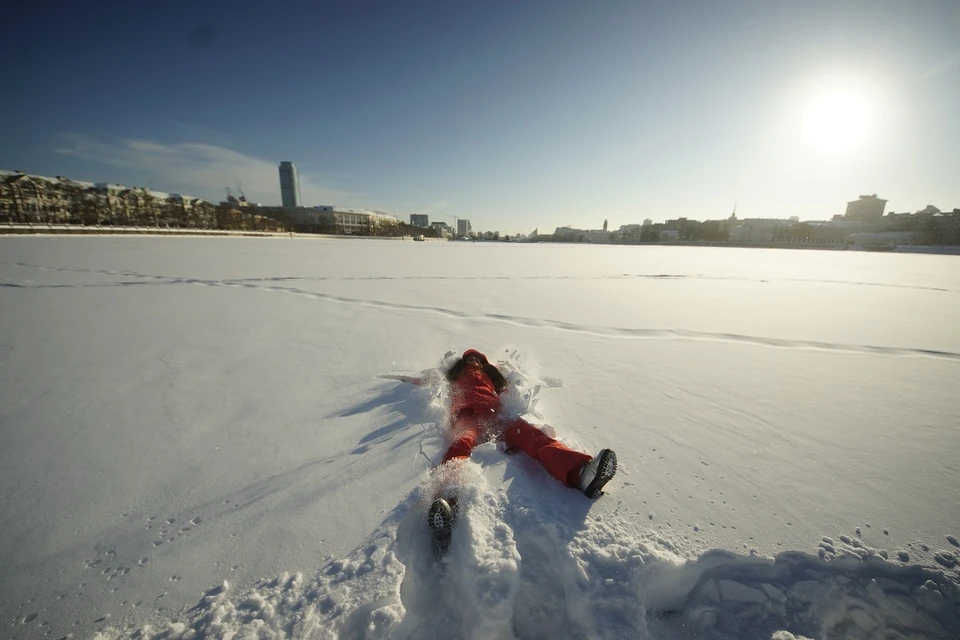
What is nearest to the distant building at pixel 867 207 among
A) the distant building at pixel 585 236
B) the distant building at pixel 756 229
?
the distant building at pixel 756 229

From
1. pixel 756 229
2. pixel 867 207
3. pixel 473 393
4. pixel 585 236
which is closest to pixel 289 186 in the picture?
pixel 585 236

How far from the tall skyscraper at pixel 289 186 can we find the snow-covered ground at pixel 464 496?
18719 centimetres

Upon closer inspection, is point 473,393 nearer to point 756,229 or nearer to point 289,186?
point 756,229

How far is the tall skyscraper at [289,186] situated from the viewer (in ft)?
527

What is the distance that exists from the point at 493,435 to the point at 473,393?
0.44 meters

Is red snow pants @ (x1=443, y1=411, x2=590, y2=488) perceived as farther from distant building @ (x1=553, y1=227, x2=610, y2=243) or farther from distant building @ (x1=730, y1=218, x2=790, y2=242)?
distant building @ (x1=553, y1=227, x2=610, y2=243)

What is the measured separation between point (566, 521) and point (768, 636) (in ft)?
2.81

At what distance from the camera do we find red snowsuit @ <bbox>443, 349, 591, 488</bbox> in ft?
6.81

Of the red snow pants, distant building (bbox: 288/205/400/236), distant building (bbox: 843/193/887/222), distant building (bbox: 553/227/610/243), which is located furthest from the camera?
distant building (bbox: 553/227/610/243)

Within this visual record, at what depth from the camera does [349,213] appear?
11250 cm

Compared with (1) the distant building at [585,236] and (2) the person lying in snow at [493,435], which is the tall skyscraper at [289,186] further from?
(2) the person lying in snow at [493,435]

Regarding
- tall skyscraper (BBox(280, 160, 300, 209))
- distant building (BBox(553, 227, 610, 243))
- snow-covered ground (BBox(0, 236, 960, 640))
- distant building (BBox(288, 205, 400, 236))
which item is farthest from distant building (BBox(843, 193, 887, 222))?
tall skyscraper (BBox(280, 160, 300, 209))

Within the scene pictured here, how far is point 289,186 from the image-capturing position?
163 meters

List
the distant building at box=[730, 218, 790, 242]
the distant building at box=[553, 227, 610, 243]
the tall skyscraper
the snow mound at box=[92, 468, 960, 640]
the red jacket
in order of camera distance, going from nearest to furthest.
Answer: the snow mound at box=[92, 468, 960, 640] → the red jacket → the distant building at box=[730, 218, 790, 242] → the distant building at box=[553, 227, 610, 243] → the tall skyscraper
